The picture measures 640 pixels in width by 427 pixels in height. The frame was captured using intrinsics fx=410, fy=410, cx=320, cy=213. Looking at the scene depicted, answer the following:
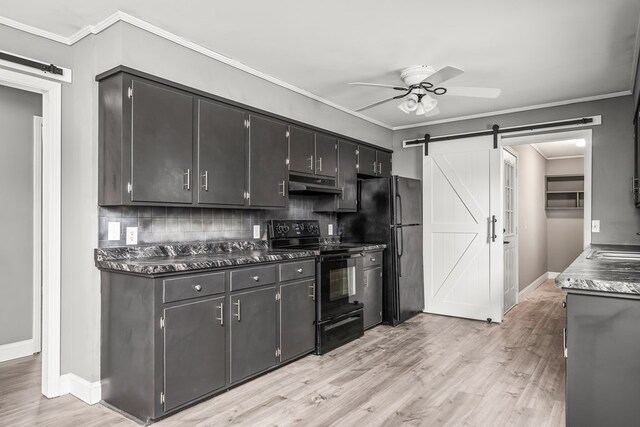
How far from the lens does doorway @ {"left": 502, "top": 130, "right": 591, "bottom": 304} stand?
247 inches

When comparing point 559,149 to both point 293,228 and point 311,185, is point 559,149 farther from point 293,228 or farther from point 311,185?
point 293,228

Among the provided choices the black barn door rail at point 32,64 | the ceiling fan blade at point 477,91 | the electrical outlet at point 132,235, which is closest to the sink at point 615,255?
the ceiling fan blade at point 477,91

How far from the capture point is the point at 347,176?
4.62 metres

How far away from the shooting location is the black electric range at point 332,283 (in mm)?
3572

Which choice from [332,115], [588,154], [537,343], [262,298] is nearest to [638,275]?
[262,298]

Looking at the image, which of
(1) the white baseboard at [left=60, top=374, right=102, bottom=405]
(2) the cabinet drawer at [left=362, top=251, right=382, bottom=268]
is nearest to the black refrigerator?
(2) the cabinet drawer at [left=362, top=251, right=382, bottom=268]

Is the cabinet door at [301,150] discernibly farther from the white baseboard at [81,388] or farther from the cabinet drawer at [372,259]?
the white baseboard at [81,388]

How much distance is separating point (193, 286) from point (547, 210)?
774 centimetres

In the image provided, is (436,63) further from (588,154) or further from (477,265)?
(477,265)

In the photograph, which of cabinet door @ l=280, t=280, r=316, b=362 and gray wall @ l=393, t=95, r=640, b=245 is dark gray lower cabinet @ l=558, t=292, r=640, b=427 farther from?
gray wall @ l=393, t=95, r=640, b=245

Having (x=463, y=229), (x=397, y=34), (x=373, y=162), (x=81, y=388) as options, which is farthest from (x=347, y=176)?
(x=81, y=388)

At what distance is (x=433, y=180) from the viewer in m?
5.20

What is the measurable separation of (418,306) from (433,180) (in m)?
1.59

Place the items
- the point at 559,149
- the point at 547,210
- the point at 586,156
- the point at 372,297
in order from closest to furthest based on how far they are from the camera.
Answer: the point at 586,156
the point at 372,297
the point at 559,149
the point at 547,210
